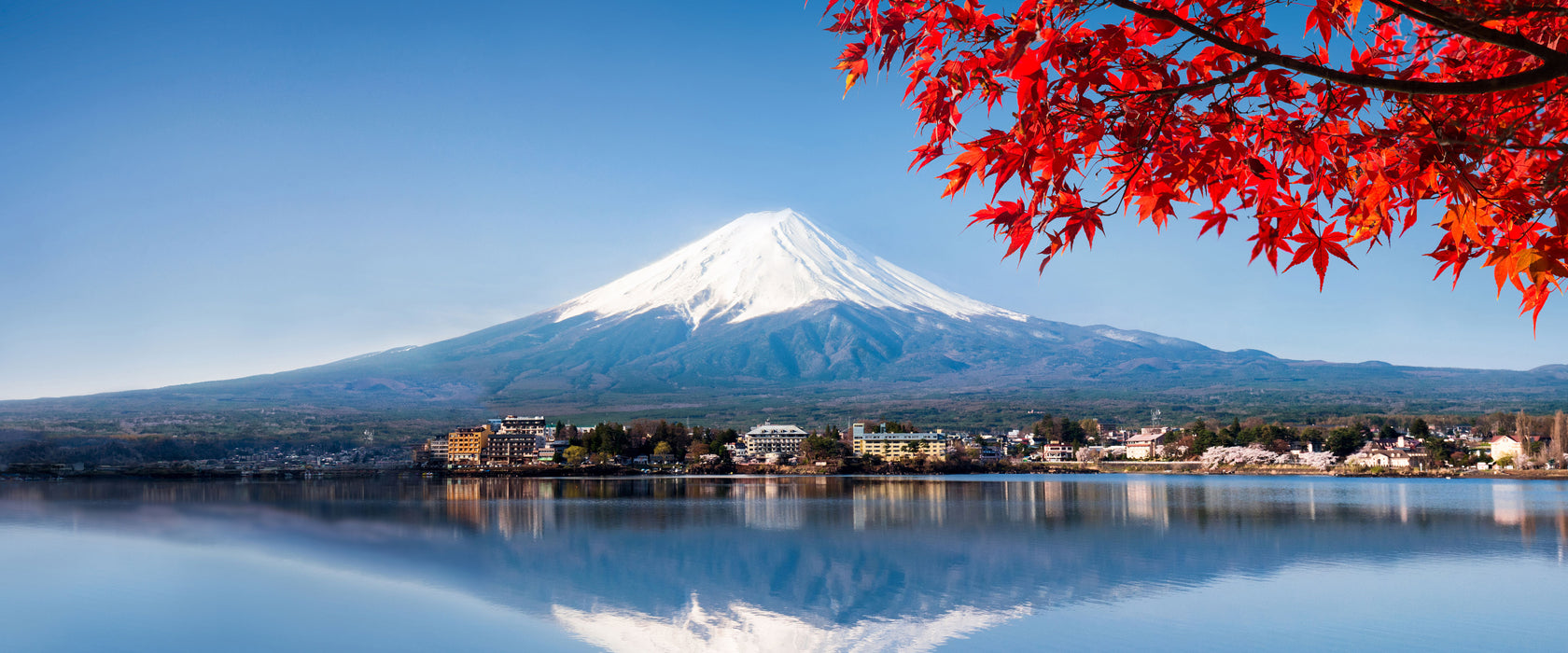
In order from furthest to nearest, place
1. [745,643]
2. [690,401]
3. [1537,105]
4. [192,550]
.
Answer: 1. [690,401]
2. [192,550]
3. [745,643]
4. [1537,105]

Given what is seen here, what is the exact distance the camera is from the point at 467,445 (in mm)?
66250

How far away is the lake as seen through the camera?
9.99 meters

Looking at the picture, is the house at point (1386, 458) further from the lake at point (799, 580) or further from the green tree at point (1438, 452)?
the lake at point (799, 580)

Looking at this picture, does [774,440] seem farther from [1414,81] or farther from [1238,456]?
[1414,81]

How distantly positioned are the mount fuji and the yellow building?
15.9 meters

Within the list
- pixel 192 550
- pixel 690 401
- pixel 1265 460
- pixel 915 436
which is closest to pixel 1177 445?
pixel 1265 460

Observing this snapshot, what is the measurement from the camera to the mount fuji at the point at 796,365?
92.5 m

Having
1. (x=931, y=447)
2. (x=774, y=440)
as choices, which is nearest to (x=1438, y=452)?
(x=931, y=447)

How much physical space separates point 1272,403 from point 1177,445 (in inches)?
1333

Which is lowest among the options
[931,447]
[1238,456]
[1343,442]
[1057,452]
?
[1057,452]

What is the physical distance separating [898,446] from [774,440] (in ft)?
33.3

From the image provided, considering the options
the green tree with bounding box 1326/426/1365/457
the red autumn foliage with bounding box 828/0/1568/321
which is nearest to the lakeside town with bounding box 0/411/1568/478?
the green tree with bounding box 1326/426/1365/457

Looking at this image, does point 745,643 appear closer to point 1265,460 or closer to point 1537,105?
point 1537,105

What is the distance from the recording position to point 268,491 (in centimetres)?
3841
